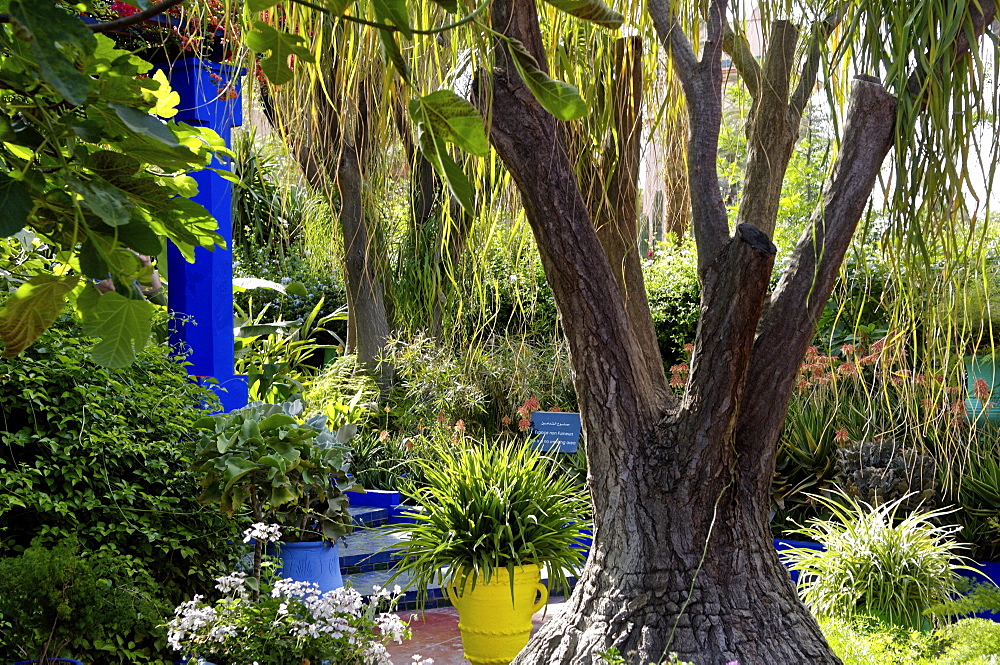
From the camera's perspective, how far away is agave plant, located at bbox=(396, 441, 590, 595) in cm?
387

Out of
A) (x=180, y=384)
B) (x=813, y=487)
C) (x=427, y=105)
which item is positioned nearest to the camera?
(x=427, y=105)

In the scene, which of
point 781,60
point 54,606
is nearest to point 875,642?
point 781,60

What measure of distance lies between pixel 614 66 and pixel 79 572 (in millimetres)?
2171

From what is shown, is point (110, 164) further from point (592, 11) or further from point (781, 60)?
point (781, 60)

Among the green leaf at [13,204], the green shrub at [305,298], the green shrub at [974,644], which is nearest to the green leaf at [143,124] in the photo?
the green leaf at [13,204]

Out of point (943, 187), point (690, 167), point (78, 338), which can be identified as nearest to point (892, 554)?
point (690, 167)

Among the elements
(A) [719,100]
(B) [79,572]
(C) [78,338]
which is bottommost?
(B) [79,572]

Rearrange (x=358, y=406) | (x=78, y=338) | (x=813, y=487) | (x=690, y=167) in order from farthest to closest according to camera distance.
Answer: (x=358, y=406) < (x=813, y=487) < (x=78, y=338) < (x=690, y=167)

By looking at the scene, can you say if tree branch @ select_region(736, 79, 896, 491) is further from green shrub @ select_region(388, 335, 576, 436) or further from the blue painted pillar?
green shrub @ select_region(388, 335, 576, 436)

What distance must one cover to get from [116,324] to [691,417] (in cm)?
190

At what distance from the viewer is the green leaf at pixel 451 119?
78 cm

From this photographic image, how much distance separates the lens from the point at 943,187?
1.74 meters

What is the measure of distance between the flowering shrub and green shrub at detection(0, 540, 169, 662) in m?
0.22

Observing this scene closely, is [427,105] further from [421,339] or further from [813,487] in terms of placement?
[421,339]
